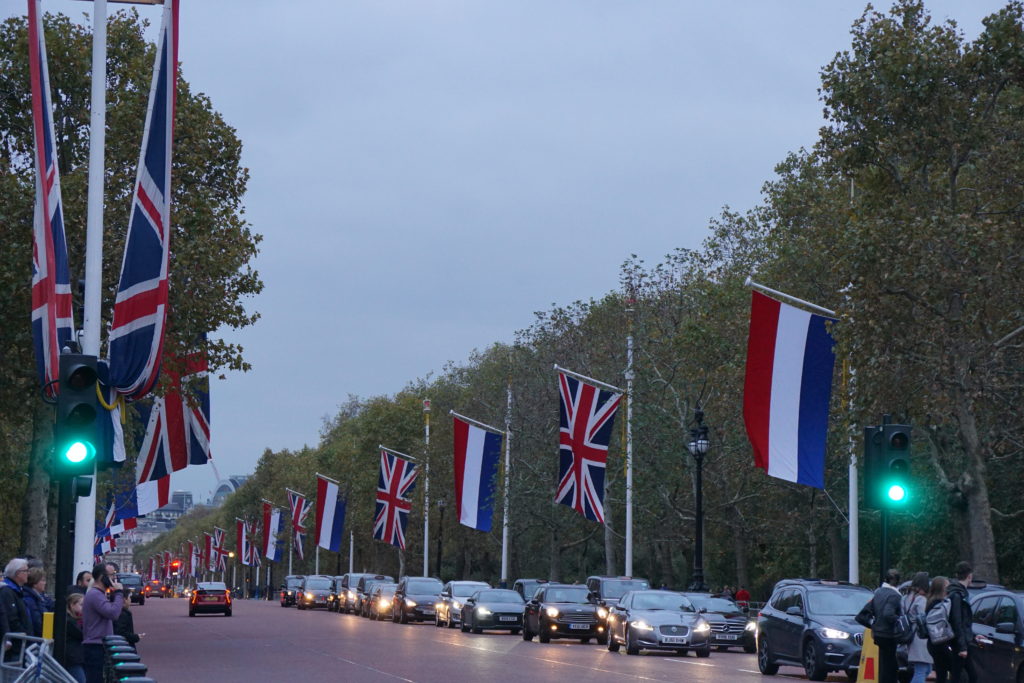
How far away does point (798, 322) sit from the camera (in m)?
30.1

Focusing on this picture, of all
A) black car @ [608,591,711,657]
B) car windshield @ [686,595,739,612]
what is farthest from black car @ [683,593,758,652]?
black car @ [608,591,711,657]

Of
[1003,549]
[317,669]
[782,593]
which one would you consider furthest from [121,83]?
[1003,549]

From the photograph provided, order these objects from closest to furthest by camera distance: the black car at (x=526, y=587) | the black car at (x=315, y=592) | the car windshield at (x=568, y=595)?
1. the car windshield at (x=568, y=595)
2. the black car at (x=526, y=587)
3. the black car at (x=315, y=592)

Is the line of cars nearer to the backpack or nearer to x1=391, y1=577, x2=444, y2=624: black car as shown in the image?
x1=391, y1=577, x2=444, y2=624: black car

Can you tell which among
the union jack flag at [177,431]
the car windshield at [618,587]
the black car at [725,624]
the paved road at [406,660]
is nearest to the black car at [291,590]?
the paved road at [406,660]

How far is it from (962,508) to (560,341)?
96.6 feet

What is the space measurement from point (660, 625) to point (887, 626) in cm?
1488

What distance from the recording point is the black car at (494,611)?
47.5m

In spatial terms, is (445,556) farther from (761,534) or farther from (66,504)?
(66,504)

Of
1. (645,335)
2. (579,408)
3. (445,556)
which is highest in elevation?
(645,335)

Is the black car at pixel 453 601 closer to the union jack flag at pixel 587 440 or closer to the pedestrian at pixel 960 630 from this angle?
the union jack flag at pixel 587 440

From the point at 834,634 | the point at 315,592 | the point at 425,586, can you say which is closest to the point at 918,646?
the point at 834,634

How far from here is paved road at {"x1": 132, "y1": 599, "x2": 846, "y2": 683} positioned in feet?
83.2

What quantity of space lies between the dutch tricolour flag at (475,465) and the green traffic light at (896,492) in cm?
3390
